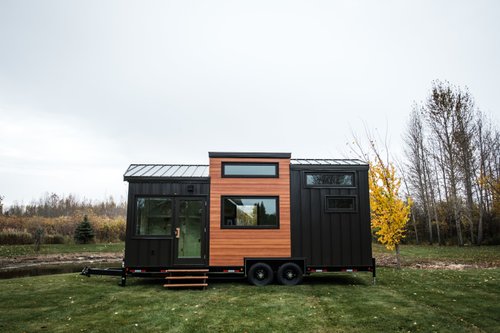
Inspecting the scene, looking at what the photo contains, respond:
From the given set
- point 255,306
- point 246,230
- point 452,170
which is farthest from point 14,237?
point 452,170

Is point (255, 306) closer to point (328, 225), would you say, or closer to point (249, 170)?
point (328, 225)

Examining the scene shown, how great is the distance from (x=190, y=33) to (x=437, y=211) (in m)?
25.4

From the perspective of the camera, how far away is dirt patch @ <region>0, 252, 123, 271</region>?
1632 cm

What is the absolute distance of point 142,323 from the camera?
6.28m

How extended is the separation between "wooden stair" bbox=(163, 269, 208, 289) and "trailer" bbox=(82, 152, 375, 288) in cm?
3

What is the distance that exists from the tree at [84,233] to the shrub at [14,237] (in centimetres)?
297

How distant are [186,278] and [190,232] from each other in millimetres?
1342

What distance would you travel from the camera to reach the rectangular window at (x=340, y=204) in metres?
10.3

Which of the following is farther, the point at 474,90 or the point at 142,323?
the point at 474,90

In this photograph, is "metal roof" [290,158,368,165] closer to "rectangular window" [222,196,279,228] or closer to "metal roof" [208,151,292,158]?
"metal roof" [208,151,292,158]

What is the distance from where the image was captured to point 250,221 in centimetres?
1012

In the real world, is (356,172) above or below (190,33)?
below

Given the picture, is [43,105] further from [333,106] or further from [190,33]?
[333,106]

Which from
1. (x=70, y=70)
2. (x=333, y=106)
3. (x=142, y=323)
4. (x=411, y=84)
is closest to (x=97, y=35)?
(x=70, y=70)
